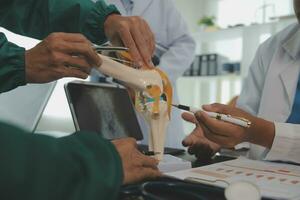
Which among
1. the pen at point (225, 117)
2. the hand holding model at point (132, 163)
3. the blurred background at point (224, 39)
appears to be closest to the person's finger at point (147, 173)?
the hand holding model at point (132, 163)

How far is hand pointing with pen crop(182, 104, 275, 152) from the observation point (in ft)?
2.82

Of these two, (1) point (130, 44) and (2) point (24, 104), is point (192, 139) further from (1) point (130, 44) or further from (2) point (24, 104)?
(2) point (24, 104)

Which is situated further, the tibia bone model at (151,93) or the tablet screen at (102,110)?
the tablet screen at (102,110)

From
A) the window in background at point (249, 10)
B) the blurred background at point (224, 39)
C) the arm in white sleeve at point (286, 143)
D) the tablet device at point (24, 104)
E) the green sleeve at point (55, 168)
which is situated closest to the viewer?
the green sleeve at point (55, 168)

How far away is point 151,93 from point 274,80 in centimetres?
66

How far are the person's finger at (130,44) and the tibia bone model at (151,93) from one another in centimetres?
4

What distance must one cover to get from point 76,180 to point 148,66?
0.49 meters

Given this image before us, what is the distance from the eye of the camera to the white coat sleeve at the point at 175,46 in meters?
1.93

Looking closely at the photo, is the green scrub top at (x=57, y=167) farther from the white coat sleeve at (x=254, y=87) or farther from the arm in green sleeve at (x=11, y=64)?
the white coat sleeve at (x=254, y=87)

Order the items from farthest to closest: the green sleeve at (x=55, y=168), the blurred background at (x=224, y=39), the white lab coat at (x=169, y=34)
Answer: the blurred background at (x=224, y=39), the white lab coat at (x=169, y=34), the green sleeve at (x=55, y=168)

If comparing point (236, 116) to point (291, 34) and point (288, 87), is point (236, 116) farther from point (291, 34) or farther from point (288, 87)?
point (291, 34)

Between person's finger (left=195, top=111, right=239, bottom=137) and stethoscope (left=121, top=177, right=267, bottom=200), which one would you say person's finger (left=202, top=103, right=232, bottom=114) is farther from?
stethoscope (left=121, top=177, right=267, bottom=200)

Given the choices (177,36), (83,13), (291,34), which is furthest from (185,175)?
(177,36)

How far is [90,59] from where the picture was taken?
2.45 feet
